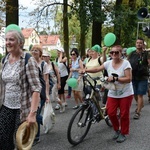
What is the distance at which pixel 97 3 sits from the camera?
14.5m

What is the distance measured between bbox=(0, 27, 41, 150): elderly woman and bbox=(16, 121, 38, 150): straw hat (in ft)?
0.28

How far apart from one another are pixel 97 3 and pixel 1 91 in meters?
12.0

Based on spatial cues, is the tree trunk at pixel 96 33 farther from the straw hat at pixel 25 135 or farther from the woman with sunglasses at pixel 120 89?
the straw hat at pixel 25 135

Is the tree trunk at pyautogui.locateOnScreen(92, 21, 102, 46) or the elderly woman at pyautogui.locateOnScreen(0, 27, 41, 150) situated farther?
the tree trunk at pyautogui.locateOnScreen(92, 21, 102, 46)

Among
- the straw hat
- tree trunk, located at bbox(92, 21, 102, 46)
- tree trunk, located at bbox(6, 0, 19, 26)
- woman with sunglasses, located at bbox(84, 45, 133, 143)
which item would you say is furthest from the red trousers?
tree trunk, located at bbox(92, 21, 102, 46)

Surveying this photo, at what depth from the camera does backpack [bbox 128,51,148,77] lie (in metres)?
6.69

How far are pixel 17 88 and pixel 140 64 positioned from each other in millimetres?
4182

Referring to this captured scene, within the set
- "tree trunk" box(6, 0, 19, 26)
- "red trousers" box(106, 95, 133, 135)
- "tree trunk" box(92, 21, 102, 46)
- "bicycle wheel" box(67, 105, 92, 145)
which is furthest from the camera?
"tree trunk" box(92, 21, 102, 46)

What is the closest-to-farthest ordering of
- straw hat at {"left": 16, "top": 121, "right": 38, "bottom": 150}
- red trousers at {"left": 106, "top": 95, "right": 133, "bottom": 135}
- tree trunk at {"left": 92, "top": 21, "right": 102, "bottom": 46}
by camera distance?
straw hat at {"left": 16, "top": 121, "right": 38, "bottom": 150} < red trousers at {"left": 106, "top": 95, "right": 133, "bottom": 135} < tree trunk at {"left": 92, "top": 21, "right": 102, "bottom": 46}

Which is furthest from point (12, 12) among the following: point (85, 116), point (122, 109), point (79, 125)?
point (122, 109)

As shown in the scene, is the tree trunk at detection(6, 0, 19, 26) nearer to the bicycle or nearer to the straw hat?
the bicycle

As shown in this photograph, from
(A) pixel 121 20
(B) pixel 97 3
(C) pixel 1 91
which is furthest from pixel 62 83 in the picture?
(A) pixel 121 20

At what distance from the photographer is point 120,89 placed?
4895 millimetres

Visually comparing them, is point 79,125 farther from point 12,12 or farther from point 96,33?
point 96,33
